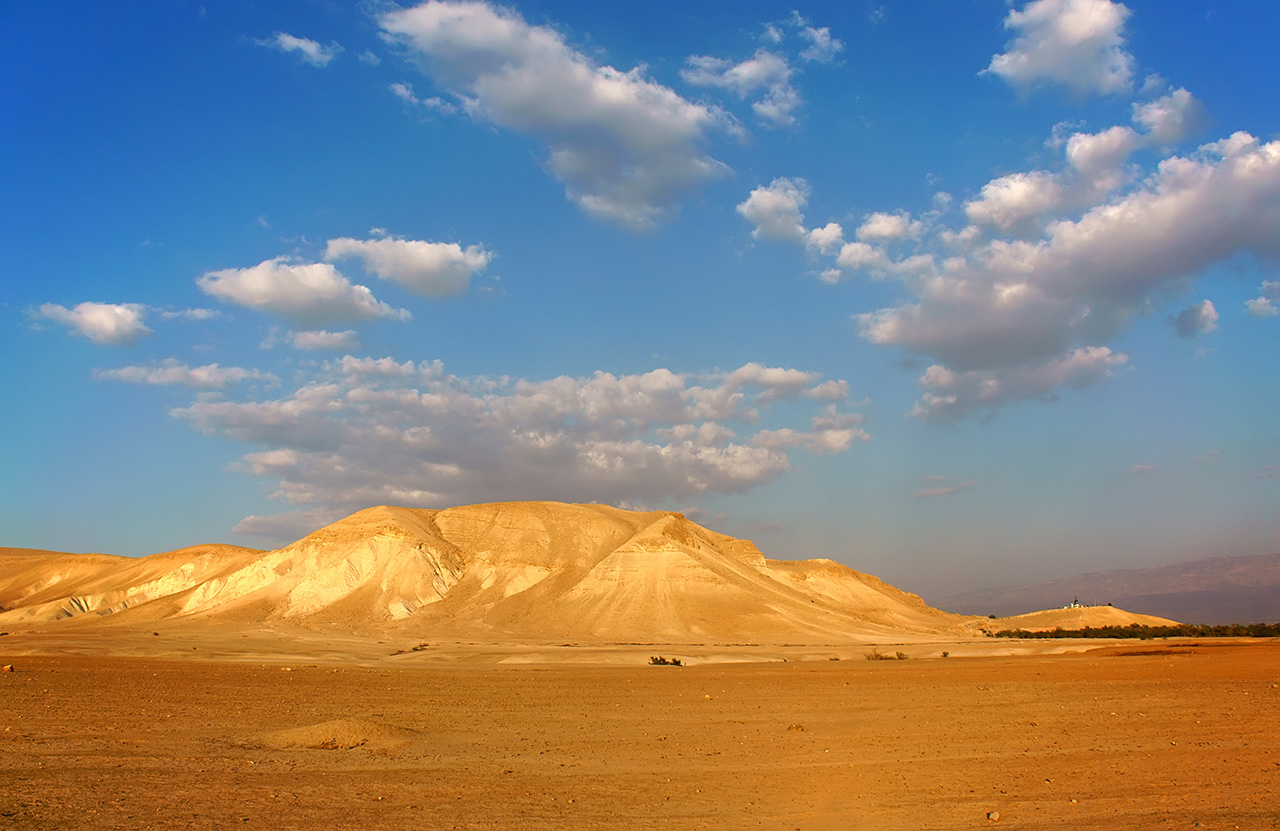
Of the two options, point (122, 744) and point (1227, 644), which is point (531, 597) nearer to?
point (1227, 644)

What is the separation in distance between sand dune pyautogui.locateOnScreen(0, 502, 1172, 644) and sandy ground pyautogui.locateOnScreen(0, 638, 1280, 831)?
3257cm

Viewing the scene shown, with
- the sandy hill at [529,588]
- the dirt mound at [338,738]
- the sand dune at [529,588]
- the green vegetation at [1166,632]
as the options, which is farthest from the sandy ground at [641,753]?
the green vegetation at [1166,632]

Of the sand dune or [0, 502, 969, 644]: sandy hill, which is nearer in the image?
the sand dune

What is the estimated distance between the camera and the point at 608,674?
30.5 metres

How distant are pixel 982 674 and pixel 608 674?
13.6 metres

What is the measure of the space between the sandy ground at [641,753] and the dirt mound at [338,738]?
0.05 m

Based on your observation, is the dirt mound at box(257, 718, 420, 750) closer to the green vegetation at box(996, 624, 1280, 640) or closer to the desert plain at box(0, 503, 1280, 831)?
the desert plain at box(0, 503, 1280, 831)

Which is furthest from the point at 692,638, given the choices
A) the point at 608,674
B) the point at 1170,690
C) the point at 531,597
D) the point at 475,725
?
the point at 475,725

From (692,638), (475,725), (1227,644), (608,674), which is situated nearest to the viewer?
(475,725)

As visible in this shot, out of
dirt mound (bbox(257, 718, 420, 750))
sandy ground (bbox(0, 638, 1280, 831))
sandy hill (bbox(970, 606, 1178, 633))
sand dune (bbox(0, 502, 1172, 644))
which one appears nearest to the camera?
sandy ground (bbox(0, 638, 1280, 831))

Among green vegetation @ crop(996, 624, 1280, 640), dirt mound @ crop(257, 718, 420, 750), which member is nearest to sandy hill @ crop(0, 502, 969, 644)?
green vegetation @ crop(996, 624, 1280, 640)

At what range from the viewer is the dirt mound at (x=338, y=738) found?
14.1 m

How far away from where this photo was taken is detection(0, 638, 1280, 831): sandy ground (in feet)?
32.8

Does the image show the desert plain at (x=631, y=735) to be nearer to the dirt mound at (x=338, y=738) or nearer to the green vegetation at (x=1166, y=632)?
the dirt mound at (x=338, y=738)
